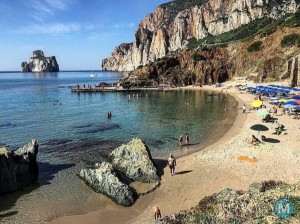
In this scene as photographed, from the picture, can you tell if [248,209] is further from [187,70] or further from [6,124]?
[187,70]

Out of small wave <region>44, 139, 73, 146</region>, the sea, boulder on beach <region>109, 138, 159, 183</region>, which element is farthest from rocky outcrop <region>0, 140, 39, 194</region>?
small wave <region>44, 139, 73, 146</region>

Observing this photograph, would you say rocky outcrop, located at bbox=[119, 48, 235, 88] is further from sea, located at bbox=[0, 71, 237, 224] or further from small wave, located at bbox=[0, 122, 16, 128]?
small wave, located at bbox=[0, 122, 16, 128]

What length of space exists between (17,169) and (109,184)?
7062mm

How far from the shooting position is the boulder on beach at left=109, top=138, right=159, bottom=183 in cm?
2264

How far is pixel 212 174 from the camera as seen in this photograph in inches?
896

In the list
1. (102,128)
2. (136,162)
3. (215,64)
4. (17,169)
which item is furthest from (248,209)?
(215,64)

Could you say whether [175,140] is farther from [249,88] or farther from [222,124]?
[249,88]

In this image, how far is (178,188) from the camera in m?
21.1

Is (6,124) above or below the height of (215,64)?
below

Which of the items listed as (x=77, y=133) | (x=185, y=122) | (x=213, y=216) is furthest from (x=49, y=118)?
(x=213, y=216)

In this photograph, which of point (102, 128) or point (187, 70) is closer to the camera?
point (102, 128)

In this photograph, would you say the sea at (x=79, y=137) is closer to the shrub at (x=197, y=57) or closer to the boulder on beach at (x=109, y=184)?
the boulder on beach at (x=109, y=184)

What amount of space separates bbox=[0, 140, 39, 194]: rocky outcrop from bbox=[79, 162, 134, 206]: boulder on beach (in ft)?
13.8

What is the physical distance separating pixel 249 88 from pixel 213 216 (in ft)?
215
